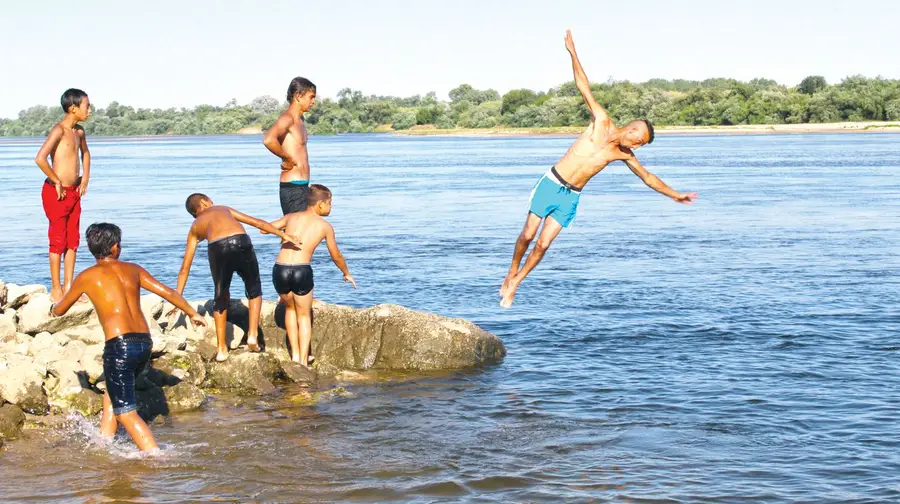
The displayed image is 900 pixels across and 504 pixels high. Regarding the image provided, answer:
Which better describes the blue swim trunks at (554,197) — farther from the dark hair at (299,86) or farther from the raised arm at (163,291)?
the raised arm at (163,291)

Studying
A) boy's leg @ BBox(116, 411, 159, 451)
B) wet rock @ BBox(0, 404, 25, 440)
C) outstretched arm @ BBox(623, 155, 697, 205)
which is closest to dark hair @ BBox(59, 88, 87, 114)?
wet rock @ BBox(0, 404, 25, 440)

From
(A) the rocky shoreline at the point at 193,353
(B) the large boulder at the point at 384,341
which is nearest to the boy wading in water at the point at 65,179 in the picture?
(A) the rocky shoreline at the point at 193,353

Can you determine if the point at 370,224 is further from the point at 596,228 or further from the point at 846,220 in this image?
the point at 846,220

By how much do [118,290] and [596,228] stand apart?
65.9 feet

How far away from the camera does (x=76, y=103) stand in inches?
468

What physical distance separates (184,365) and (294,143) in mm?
2656

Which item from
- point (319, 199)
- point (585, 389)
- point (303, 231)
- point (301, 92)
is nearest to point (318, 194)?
point (319, 199)

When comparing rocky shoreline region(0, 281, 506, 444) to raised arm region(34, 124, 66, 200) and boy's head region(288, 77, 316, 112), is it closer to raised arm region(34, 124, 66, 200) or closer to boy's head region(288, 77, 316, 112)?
raised arm region(34, 124, 66, 200)

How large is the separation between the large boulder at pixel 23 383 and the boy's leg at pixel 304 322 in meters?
2.74

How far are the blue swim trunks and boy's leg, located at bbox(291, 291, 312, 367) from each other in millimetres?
2814

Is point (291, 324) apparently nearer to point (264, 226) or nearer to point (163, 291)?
point (264, 226)

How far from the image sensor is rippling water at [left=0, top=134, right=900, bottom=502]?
9.14 m

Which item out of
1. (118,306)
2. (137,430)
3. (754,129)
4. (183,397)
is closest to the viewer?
(118,306)

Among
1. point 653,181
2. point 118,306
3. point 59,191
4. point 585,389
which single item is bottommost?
point 585,389
